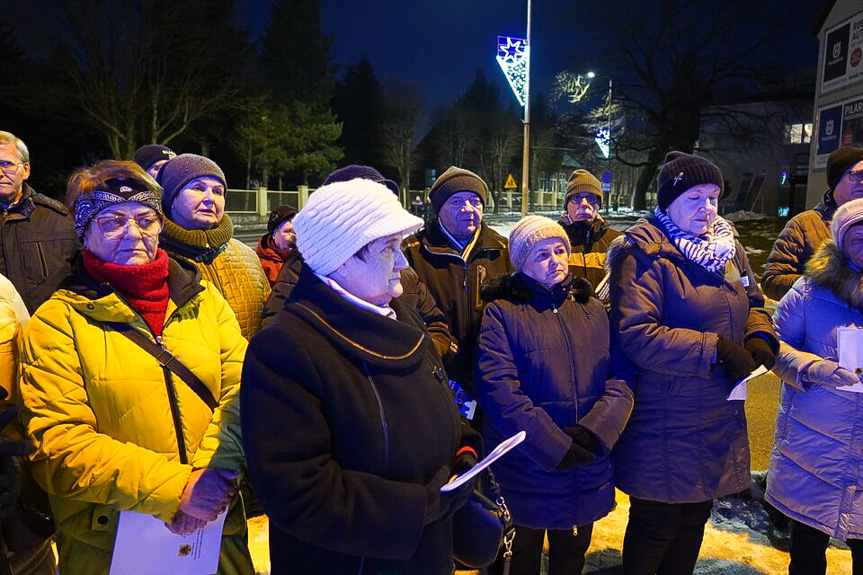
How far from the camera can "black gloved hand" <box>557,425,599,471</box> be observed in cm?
261

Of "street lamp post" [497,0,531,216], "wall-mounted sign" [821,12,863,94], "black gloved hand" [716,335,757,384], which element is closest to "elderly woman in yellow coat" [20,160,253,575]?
"black gloved hand" [716,335,757,384]

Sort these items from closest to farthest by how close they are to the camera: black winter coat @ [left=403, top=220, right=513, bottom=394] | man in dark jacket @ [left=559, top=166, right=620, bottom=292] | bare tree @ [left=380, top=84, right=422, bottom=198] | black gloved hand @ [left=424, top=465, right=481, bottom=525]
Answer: black gloved hand @ [left=424, top=465, right=481, bottom=525] < black winter coat @ [left=403, top=220, right=513, bottom=394] < man in dark jacket @ [left=559, top=166, right=620, bottom=292] < bare tree @ [left=380, top=84, right=422, bottom=198]

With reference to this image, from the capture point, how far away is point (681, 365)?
2.73 meters

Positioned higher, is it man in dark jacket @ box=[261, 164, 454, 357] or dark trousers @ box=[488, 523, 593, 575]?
man in dark jacket @ box=[261, 164, 454, 357]

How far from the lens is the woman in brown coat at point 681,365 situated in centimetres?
279

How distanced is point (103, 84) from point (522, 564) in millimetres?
28204

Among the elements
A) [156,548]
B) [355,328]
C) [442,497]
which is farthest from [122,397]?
[442,497]

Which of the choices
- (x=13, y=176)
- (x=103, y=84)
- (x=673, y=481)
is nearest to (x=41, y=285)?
(x=13, y=176)

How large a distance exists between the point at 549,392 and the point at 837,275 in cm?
153

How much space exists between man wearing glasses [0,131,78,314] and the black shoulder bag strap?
5.64ft

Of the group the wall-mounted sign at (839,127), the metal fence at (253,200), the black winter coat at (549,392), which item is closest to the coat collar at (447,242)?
the black winter coat at (549,392)

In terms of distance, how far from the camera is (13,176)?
3.46 metres

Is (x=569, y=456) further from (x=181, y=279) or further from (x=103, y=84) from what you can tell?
(x=103, y=84)

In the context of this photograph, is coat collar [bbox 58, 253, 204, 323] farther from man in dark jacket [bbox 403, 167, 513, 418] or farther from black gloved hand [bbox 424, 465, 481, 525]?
man in dark jacket [bbox 403, 167, 513, 418]
